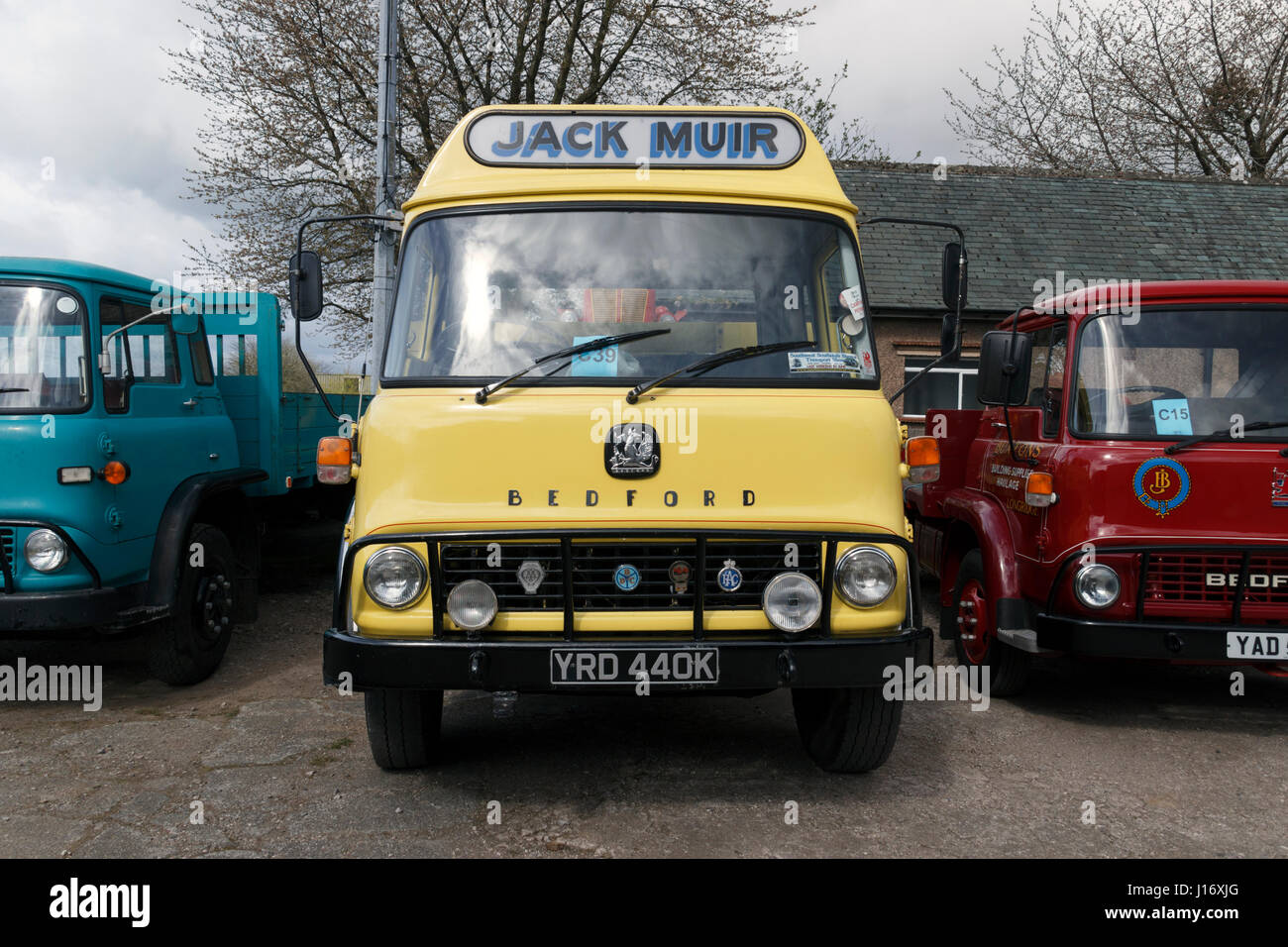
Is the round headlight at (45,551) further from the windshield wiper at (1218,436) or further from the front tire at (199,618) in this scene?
the windshield wiper at (1218,436)

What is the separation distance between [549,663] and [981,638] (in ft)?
11.5

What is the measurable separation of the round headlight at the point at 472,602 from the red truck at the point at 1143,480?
3037mm

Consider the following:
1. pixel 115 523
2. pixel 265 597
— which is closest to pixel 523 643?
pixel 115 523

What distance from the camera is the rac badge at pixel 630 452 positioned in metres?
3.87

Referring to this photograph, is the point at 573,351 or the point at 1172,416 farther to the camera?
the point at 1172,416

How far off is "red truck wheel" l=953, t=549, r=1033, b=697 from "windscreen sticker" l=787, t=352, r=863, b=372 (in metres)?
2.15

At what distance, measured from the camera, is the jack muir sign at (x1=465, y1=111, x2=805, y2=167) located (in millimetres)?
4574

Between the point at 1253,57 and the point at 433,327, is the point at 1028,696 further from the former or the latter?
the point at 1253,57

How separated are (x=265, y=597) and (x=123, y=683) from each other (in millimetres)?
2709

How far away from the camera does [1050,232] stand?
61.7 ft

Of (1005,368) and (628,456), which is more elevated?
(1005,368)

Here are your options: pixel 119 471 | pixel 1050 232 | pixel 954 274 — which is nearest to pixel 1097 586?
pixel 954 274

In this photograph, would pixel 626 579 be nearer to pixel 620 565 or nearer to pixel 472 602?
pixel 620 565
